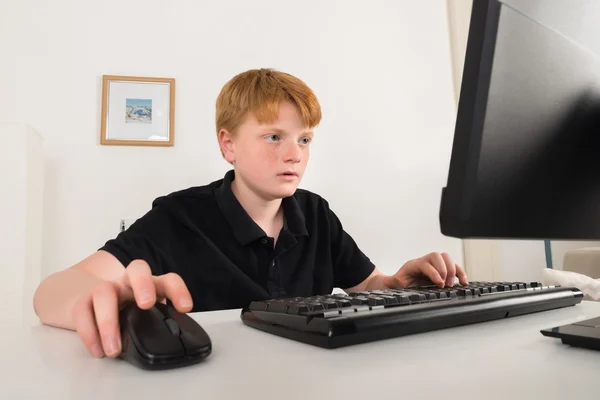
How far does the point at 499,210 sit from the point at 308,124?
79 centimetres

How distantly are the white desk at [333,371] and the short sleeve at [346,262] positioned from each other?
2.49 feet

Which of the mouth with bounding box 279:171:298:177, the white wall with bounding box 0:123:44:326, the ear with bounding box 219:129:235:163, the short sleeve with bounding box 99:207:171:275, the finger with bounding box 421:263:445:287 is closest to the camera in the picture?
the finger with bounding box 421:263:445:287

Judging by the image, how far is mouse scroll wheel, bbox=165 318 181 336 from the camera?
0.35 meters

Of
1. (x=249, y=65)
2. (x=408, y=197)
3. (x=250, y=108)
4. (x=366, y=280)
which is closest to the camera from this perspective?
(x=250, y=108)

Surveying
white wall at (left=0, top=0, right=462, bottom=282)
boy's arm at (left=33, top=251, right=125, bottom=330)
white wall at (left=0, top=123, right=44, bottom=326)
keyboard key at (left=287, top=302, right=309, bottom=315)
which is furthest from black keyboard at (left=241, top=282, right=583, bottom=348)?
white wall at (left=0, top=0, right=462, bottom=282)

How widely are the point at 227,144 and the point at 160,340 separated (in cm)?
84

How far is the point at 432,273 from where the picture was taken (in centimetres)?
72

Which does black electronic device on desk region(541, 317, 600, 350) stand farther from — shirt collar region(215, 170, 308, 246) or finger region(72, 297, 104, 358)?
shirt collar region(215, 170, 308, 246)

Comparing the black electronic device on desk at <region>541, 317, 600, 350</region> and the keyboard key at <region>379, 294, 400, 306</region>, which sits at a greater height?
the keyboard key at <region>379, 294, 400, 306</region>

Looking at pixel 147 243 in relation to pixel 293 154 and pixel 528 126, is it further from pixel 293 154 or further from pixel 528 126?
pixel 528 126

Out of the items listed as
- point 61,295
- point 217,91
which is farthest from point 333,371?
point 217,91

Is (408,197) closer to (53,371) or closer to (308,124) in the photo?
(308,124)

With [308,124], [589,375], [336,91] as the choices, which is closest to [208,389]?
[589,375]

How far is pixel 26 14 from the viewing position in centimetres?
171
